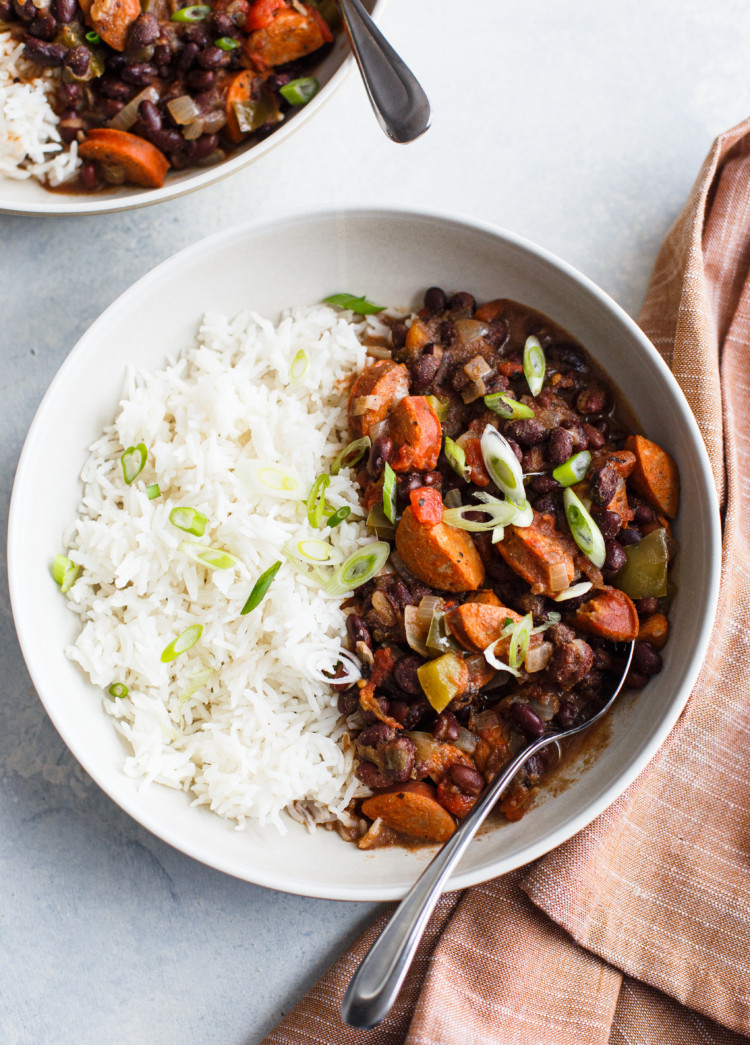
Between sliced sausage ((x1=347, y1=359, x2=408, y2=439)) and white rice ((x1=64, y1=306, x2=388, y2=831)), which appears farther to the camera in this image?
sliced sausage ((x1=347, y1=359, x2=408, y2=439))

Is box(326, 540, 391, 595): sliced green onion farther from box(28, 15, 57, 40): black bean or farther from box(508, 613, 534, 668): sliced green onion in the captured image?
box(28, 15, 57, 40): black bean

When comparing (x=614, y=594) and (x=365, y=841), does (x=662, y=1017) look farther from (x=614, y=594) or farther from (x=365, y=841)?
(x=614, y=594)

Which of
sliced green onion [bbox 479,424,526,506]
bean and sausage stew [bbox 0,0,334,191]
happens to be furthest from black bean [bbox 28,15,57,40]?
sliced green onion [bbox 479,424,526,506]

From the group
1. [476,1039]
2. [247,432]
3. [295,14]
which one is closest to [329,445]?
[247,432]

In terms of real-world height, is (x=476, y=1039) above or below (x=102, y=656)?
below

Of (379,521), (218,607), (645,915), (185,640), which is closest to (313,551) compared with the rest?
(379,521)

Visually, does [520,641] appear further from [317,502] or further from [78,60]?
[78,60]
